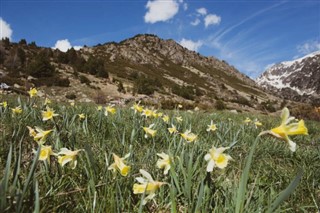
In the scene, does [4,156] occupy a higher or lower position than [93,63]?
lower

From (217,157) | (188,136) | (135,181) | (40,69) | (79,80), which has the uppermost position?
(40,69)

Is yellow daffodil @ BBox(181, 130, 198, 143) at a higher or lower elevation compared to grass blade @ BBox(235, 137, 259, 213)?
higher

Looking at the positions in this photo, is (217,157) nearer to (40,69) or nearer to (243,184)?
(243,184)

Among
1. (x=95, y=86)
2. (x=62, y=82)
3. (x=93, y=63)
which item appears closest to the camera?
(x=62, y=82)

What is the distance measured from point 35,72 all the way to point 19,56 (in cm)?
565

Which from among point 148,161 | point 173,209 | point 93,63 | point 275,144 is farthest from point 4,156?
point 93,63

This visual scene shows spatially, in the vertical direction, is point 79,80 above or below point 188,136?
above

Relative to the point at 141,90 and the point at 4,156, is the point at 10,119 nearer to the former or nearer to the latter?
the point at 4,156

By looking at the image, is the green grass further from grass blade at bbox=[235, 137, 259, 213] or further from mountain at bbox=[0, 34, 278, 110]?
mountain at bbox=[0, 34, 278, 110]

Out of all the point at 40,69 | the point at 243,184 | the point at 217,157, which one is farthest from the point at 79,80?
the point at 243,184

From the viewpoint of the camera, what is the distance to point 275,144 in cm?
369

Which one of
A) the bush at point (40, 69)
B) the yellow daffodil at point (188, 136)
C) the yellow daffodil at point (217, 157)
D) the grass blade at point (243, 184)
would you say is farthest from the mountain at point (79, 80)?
the grass blade at point (243, 184)

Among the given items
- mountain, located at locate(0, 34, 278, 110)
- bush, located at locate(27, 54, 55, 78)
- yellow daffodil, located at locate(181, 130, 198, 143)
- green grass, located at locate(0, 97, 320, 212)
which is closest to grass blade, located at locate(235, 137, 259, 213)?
green grass, located at locate(0, 97, 320, 212)

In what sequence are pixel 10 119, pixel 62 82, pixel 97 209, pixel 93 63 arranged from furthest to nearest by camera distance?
pixel 93 63 < pixel 62 82 < pixel 10 119 < pixel 97 209
